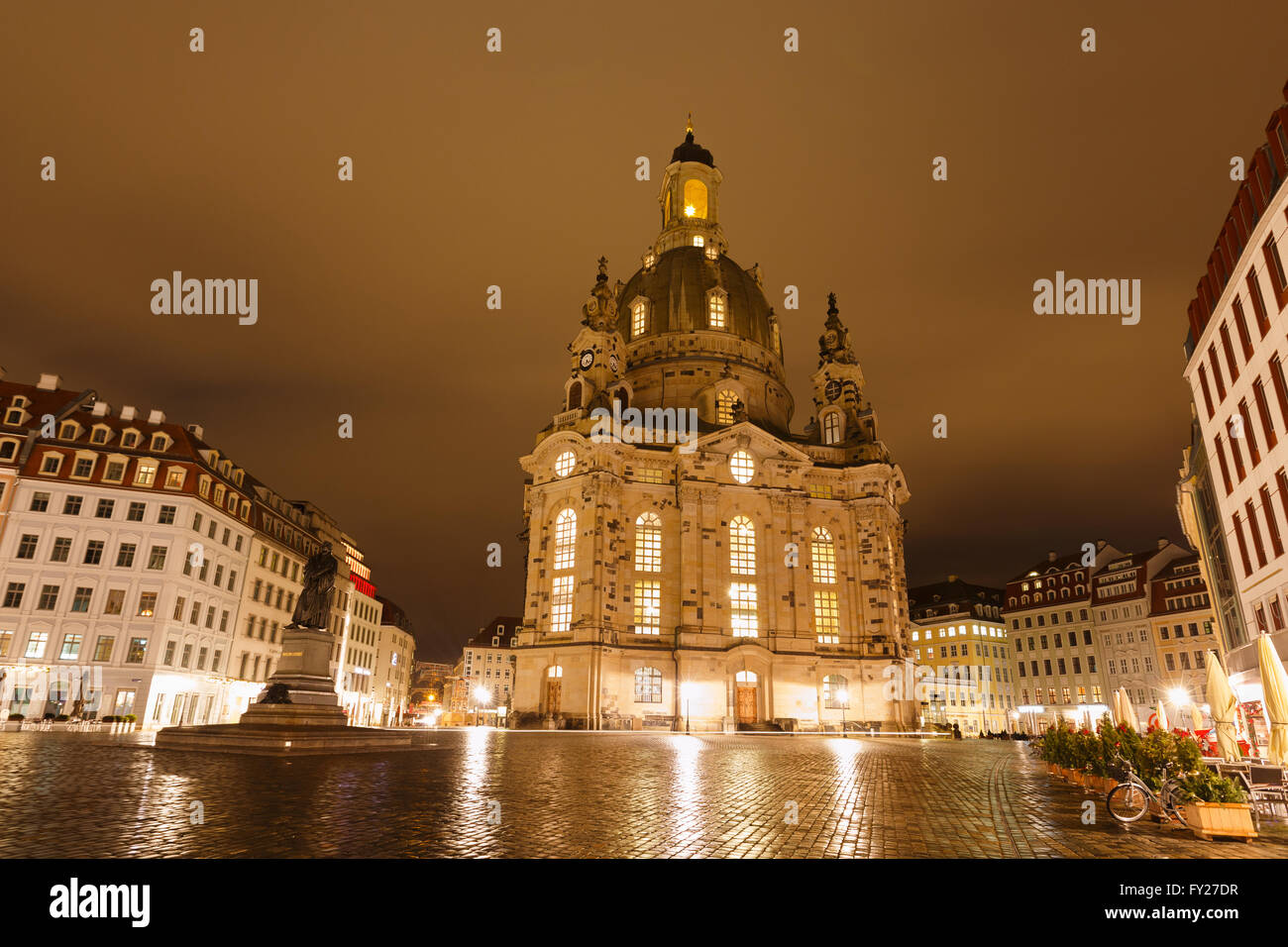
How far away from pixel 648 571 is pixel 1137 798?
43.6 meters

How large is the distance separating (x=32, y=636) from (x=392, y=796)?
43.6 m

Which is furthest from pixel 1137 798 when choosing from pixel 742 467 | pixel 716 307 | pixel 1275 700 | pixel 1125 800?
pixel 716 307

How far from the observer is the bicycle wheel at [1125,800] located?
11523 mm

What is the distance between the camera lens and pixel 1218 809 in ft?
33.1

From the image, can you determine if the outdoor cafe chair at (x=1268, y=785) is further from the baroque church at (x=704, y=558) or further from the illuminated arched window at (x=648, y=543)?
the illuminated arched window at (x=648, y=543)

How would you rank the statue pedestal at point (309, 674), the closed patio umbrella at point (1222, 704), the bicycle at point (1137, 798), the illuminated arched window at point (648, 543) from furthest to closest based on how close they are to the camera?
the illuminated arched window at point (648, 543), the statue pedestal at point (309, 674), the closed patio umbrella at point (1222, 704), the bicycle at point (1137, 798)

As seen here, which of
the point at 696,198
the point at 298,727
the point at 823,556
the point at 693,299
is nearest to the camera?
the point at 298,727

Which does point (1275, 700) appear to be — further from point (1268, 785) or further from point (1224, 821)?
point (1224, 821)

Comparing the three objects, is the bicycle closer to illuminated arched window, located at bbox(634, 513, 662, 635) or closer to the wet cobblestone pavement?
the wet cobblestone pavement

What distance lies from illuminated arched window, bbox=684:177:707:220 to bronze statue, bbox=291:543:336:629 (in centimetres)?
7246

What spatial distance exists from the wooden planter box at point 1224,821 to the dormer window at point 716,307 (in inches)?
2431

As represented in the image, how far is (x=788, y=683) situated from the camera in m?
52.9

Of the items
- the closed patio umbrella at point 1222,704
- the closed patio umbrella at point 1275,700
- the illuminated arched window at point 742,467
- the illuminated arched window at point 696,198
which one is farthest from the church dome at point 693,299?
the closed patio umbrella at point 1275,700
